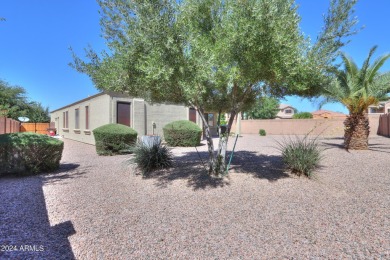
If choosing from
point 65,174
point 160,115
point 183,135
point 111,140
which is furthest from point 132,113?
point 65,174

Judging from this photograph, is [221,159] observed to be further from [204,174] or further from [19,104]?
[19,104]

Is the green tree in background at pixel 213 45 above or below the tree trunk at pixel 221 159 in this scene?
above

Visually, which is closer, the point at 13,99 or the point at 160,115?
the point at 160,115

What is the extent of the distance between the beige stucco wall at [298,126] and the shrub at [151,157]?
74.9 feet

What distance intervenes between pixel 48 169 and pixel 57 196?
279 cm

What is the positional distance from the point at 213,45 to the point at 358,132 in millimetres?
9487

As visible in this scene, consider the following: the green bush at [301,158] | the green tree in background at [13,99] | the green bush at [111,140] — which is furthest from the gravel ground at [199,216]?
the green tree in background at [13,99]

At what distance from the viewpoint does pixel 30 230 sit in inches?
146

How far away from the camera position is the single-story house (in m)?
14.9

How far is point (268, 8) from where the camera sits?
4.46 meters

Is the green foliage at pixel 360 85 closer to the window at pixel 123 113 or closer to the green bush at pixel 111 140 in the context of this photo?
the green bush at pixel 111 140

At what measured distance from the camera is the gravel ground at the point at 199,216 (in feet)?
10.4

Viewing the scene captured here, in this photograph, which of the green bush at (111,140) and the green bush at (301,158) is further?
the green bush at (111,140)

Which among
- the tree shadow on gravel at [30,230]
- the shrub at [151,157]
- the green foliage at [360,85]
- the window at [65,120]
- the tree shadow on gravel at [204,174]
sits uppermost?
the green foliage at [360,85]
